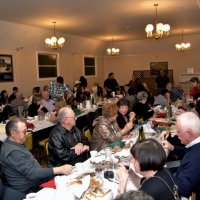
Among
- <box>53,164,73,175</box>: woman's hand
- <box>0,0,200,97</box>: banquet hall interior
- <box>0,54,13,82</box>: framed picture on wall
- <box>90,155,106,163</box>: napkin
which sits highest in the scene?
<box>0,0,200,97</box>: banquet hall interior

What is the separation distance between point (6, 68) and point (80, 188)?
7785mm

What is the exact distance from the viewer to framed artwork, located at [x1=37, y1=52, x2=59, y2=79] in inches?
429

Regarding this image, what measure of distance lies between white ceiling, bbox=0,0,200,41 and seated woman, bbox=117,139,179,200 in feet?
16.5

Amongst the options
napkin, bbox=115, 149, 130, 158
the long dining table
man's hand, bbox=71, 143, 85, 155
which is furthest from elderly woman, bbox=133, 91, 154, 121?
napkin, bbox=115, 149, 130, 158

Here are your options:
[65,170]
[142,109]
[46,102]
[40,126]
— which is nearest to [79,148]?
[65,170]

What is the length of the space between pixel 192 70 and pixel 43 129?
1065 cm

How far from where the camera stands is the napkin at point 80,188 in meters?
2.07

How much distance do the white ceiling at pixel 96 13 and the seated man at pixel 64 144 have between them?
3.70 m

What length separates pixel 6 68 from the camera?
9109 mm

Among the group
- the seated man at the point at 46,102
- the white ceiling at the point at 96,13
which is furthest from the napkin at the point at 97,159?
the white ceiling at the point at 96,13

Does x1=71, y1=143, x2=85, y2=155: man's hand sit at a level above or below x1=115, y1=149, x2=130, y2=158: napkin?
below

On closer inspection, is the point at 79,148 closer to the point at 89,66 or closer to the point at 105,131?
the point at 105,131

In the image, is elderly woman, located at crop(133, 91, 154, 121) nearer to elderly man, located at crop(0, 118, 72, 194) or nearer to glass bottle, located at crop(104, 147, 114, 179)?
glass bottle, located at crop(104, 147, 114, 179)

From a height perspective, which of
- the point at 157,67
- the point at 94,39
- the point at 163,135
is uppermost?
the point at 94,39
